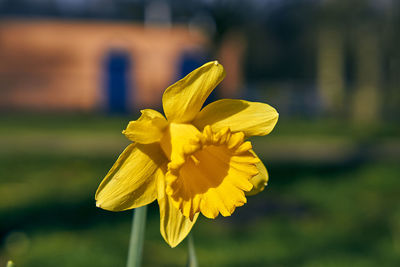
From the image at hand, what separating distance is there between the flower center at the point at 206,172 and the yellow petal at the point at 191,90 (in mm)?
47

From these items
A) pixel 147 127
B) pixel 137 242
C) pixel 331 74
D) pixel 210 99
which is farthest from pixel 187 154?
pixel 331 74

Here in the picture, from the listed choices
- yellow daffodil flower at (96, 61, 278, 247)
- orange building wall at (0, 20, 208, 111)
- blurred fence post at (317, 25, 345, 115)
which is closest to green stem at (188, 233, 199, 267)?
yellow daffodil flower at (96, 61, 278, 247)

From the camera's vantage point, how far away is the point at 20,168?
6.74m

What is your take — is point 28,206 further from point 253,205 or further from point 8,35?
point 8,35

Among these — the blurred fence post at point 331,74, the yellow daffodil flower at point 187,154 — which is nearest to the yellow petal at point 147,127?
the yellow daffodil flower at point 187,154

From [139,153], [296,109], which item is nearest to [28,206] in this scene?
[139,153]

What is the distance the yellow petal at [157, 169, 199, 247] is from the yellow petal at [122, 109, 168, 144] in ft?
0.22

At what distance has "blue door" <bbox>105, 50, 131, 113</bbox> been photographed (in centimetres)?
1683

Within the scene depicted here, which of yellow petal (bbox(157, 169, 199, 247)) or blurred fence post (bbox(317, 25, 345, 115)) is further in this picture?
blurred fence post (bbox(317, 25, 345, 115))

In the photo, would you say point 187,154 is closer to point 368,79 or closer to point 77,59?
point 77,59

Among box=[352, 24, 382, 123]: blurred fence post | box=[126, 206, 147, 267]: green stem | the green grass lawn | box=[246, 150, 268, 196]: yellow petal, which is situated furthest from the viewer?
box=[352, 24, 382, 123]: blurred fence post

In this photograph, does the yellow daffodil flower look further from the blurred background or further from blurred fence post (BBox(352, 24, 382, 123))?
blurred fence post (BBox(352, 24, 382, 123))

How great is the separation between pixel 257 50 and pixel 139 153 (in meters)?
28.2

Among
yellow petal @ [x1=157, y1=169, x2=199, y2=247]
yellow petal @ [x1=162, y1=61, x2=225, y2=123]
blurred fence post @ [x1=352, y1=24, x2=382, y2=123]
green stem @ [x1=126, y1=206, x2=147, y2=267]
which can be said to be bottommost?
blurred fence post @ [x1=352, y1=24, x2=382, y2=123]
